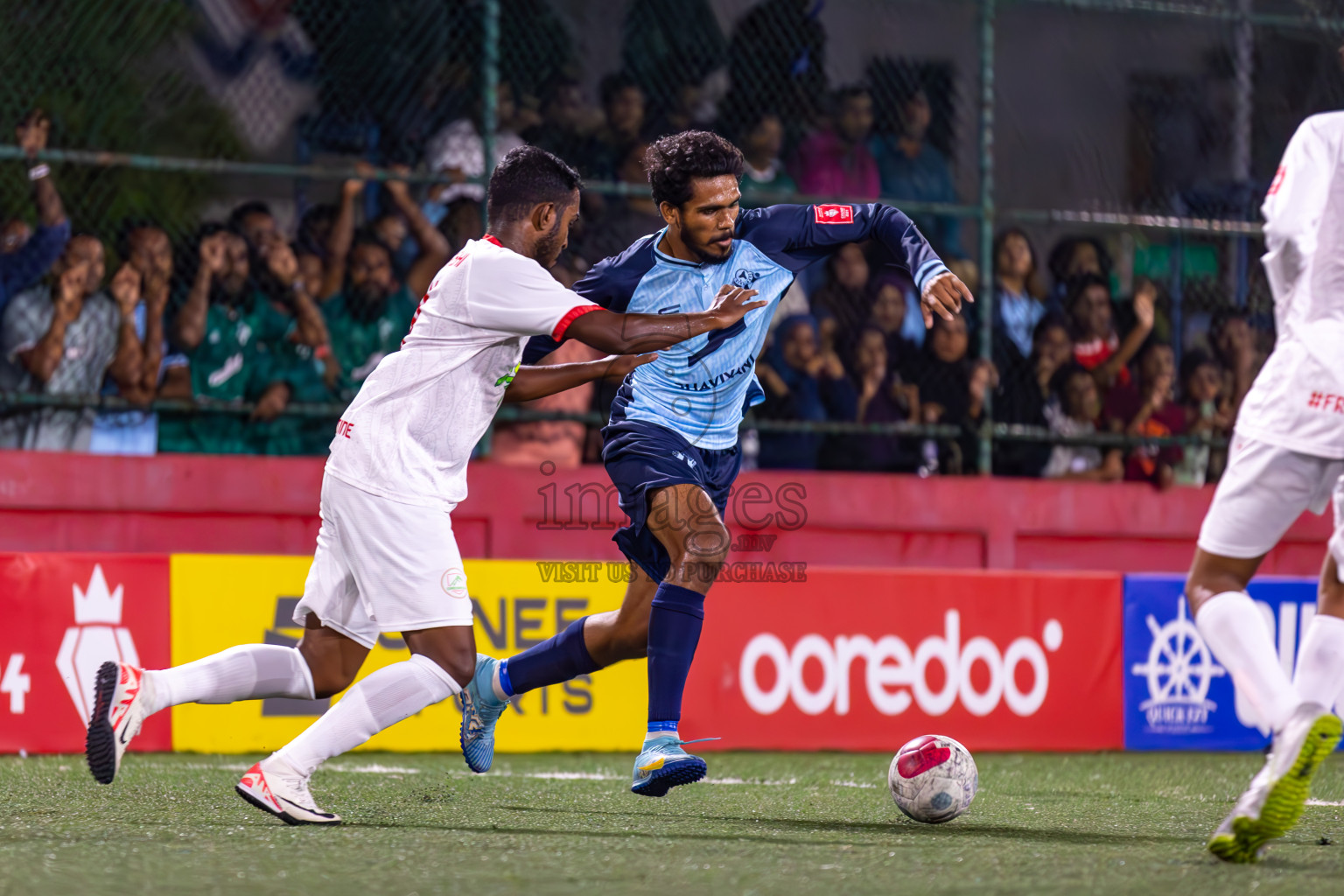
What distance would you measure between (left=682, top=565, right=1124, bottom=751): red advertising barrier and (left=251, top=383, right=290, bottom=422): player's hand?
224 centimetres

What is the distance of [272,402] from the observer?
784cm

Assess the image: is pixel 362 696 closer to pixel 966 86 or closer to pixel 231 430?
pixel 231 430

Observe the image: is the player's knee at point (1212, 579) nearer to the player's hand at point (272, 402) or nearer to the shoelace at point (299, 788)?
the shoelace at point (299, 788)

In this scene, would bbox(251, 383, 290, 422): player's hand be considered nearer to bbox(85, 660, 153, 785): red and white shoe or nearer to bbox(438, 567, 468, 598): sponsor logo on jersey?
bbox(85, 660, 153, 785): red and white shoe

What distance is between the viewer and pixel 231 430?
26.5ft

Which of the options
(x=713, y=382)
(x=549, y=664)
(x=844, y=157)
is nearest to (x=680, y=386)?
(x=713, y=382)

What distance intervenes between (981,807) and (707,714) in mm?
2556

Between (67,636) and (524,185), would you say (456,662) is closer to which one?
(524,185)

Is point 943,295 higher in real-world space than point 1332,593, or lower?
higher

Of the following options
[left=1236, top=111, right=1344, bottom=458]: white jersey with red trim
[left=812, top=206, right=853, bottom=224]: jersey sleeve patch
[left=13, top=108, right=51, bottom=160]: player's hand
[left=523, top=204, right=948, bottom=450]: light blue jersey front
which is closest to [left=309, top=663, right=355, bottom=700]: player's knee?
[left=523, top=204, right=948, bottom=450]: light blue jersey front

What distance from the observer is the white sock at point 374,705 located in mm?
4141

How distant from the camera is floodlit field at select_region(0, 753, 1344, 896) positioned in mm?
3230

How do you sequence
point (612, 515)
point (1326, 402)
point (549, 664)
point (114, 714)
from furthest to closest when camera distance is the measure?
point (612, 515) < point (549, 664) < point (114, 714) < point (1326, 402)

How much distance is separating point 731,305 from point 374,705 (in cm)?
141
